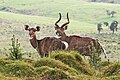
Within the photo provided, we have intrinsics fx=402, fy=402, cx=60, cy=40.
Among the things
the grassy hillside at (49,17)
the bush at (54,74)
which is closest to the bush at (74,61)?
the bush at (54,74)

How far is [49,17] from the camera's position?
414 feet

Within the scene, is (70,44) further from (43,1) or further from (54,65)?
(43,1)

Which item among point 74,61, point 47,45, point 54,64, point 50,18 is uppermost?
point 54,64

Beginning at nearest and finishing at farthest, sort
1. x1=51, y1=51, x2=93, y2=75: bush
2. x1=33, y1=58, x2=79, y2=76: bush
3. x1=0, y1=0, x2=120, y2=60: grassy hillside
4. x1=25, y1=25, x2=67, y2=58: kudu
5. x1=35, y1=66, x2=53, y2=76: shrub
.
→ x1=35, y1=66, x2=53, y2=76: shrub, x1=33, y1=58, x2=79, y2=76: bush, x1=51, y1=51, x2=93, y2=75: bush, x1=25, y1=25, x2=67, y2=58: kudu, x1=0, y1=0, x2=120, y2=60: grassy hillside

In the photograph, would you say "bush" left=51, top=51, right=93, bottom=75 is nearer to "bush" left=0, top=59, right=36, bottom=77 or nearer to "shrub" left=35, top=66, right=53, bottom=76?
"shrub" left=35, top=66, right=53, bottom=76

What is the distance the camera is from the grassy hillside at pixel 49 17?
302 feet

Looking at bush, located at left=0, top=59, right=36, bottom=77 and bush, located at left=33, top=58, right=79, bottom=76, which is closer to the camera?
bush, located at left=0, top=59, right=36, bottom=77

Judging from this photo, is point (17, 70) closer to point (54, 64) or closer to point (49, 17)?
point (54, 64)

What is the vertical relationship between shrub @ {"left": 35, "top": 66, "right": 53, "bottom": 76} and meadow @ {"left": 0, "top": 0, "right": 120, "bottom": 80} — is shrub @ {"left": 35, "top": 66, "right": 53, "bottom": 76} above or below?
above

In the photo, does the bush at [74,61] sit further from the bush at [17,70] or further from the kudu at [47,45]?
the kudu at [47,45]

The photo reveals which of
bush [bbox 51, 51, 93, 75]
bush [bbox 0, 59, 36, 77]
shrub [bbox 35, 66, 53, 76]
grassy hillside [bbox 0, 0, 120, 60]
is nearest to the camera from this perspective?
bush [bbox 0, 59, 36, 77]

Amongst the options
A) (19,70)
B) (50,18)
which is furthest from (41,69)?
(50,18)

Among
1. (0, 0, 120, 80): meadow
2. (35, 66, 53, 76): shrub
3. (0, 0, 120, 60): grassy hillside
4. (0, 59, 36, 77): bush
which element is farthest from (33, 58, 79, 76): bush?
(0, 0, 120, 60): grassy hillside

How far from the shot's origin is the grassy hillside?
92.0m
